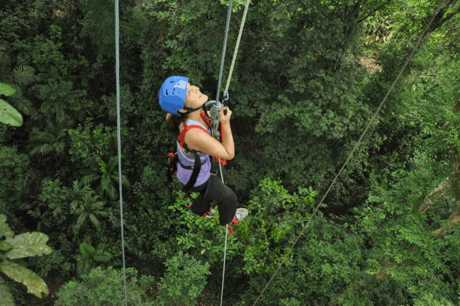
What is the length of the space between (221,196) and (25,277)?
3.85 meters

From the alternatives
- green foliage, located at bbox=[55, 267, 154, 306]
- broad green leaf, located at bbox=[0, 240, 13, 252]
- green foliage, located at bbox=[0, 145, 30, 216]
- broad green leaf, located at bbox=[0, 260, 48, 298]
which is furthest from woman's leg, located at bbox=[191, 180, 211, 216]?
green foliage, located at bbox=[0, 145, 30, 216]

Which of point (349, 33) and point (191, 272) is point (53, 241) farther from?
point (349, 33)

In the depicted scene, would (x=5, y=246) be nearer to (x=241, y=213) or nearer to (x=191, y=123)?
(x=241, y=213)

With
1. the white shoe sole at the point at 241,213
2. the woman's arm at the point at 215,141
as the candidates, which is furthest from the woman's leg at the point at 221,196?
the white shoe sole at the point at 241,213

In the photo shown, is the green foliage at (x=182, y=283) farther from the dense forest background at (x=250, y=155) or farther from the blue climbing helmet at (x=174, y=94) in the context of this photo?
the blue climbing helmet at (x=174, y=94)

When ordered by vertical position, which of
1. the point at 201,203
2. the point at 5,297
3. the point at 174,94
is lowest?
the point at 5,297


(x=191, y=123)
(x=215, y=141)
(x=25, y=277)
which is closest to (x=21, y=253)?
(x=25, y=277)

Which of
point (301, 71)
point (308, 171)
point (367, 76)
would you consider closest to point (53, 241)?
point (308, 171)

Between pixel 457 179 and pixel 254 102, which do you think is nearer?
pixel 457 179

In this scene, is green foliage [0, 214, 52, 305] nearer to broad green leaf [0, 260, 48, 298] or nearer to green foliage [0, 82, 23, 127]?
broad green leaf [0, 260, 48, 298]

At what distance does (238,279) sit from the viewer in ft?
23.3

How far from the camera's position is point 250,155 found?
7219mm

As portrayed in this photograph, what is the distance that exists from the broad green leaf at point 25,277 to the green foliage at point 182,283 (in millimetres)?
1832

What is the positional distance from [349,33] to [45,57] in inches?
249
